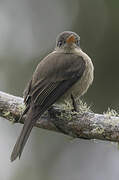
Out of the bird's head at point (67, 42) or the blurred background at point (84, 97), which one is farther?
the blurred background at point (84, 97)

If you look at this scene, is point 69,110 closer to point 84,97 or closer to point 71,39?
point 71,39

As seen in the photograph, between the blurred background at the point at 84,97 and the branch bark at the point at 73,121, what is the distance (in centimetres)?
370

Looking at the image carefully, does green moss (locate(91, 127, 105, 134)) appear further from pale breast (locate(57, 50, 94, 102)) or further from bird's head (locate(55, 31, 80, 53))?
bird's head (locate(55, 31, 80, 53))

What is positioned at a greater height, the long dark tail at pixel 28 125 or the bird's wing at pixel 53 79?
the bird's wing at pixel 53 79

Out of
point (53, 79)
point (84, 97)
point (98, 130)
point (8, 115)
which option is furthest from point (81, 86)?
point (84, 97)

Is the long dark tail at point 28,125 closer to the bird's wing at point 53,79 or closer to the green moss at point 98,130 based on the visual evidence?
the bird's wing at point 53,79

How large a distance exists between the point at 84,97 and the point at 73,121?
421cm

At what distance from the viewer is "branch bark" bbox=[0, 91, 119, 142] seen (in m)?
5.63

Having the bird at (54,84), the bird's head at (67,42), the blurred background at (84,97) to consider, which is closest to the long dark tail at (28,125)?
the bird at (54,84)

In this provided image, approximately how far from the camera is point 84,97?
10156 mm

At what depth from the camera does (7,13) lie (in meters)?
12.2

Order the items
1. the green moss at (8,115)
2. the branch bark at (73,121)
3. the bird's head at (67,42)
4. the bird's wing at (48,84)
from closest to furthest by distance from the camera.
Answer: the branch bark at (73,121), the bird's wing at (48,84), the green moss at (8,115), the bird's head at (67,42)

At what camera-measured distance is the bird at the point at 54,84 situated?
236 inches

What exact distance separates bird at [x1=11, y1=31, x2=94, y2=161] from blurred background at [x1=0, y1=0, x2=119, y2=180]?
3.33 meters
